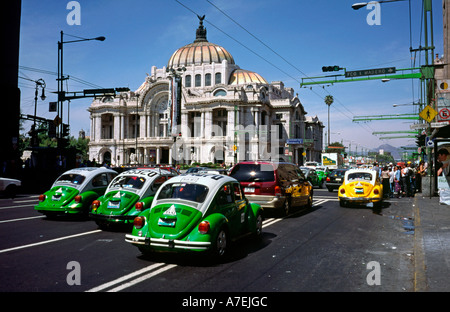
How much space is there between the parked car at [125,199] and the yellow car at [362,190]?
29.5ft

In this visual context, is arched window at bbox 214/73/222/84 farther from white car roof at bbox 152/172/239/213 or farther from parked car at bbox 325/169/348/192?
white car roof at bbox 152/172/239/213

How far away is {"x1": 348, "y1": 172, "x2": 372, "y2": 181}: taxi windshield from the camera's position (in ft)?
53.6

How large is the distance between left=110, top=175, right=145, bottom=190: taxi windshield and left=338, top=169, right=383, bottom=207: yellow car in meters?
9.49

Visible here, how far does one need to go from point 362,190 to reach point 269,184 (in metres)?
5.55

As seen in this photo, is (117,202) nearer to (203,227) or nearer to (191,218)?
(191,218)

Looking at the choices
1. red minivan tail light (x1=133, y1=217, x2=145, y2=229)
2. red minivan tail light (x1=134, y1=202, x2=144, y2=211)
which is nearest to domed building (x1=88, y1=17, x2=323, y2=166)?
red minivan tail light (x1=134, y1=202, x2=144, y2=211)

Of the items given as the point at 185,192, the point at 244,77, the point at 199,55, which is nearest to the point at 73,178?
the point at 185,192

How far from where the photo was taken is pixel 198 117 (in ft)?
245

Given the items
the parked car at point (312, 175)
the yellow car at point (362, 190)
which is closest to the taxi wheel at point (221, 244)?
the yellow car at point (362, 190)
